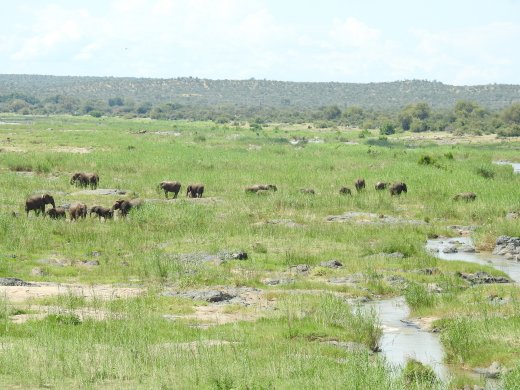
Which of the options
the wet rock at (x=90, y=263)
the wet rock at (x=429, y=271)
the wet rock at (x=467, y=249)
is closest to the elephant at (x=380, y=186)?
the wet rock at (x=467, y=249)

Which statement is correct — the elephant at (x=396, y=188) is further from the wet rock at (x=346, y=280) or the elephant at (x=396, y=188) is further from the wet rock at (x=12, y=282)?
the wet rock at (x=12, y=282)

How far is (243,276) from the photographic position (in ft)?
69.1

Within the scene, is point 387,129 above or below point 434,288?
below

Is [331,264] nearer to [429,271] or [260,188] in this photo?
[429,271]

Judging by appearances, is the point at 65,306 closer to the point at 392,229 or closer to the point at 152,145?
the point at 392,229

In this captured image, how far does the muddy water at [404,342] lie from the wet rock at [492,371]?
563mm

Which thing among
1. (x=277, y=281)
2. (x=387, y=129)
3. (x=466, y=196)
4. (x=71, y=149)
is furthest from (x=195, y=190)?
(x=387, y=129)

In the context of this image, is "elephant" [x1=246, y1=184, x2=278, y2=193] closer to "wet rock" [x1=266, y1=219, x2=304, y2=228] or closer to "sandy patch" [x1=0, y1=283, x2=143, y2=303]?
"wet rock" [x1=266, y1=219, x2=304, y2=228]

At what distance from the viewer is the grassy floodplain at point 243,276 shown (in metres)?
12.5

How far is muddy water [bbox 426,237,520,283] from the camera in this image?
23.3 m

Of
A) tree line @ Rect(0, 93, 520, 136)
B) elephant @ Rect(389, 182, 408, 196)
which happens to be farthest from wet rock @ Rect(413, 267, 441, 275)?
tree line @ Rect(0, 93, 520, 136)

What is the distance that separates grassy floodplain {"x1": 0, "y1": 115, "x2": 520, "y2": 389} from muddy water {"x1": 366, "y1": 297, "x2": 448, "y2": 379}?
0.34m

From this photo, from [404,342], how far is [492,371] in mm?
2455

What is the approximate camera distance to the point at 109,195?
3588cm
